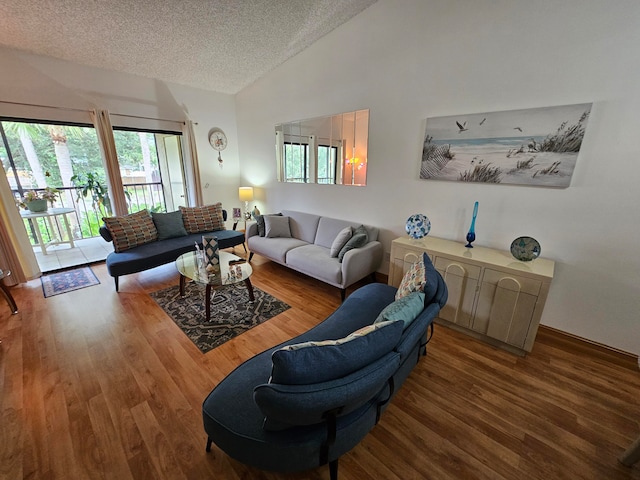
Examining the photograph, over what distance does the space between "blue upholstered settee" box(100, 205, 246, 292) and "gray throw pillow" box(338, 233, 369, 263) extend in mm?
1895

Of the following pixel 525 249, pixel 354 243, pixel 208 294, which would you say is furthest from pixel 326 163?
pixel 525 249

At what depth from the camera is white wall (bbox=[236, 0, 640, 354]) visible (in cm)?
183

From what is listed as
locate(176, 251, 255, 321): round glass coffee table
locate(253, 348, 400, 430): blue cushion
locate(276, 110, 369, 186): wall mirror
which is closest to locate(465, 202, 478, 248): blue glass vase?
locate(276, 110, 369, 186): wall mirror

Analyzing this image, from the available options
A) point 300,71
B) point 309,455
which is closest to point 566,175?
point 309,455

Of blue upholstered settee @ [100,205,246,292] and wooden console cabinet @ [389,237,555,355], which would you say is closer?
wooden console cabinet @ [389,237,555,355]

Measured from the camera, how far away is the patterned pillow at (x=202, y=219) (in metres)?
3.95

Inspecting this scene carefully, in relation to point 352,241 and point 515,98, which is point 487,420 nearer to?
point 352,241

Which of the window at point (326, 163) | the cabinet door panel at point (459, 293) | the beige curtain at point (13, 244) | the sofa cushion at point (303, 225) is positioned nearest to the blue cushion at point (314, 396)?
the cabinet door panel at point (459, 293)

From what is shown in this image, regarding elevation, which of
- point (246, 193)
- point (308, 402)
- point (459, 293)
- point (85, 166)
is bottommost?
point (459, 293)

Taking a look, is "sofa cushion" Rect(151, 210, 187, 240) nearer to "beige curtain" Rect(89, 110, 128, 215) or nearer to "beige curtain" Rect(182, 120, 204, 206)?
"beige curtain" Rect(89, 110, 128, 215)

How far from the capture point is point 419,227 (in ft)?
8.73

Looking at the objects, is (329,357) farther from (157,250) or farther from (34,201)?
(34,201)

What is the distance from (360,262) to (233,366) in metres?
1.61

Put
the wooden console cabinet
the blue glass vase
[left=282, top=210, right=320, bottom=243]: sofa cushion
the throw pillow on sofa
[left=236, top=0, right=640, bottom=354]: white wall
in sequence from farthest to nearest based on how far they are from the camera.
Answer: [left=282, top=210, right=320, bottom=243]: sofa cushion
the blue glass vase
the wooden console cabinet
[left=236, top=0, right=640, bottom=354]: white wall
the throw pillow on sofa
